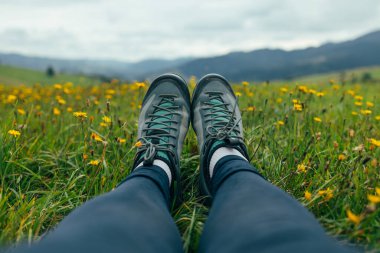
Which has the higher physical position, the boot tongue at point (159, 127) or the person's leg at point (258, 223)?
the boot tongue at point (159, 127)

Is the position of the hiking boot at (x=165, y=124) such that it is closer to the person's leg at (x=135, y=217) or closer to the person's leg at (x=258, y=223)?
the person's leg at (x=135, y=217)

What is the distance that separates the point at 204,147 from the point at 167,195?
1.54 ft

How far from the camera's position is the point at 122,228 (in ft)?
3.27

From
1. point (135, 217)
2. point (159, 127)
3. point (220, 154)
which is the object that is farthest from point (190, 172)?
point (135, 217)

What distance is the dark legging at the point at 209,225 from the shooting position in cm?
88

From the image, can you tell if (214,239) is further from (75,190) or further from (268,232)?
(75,190)

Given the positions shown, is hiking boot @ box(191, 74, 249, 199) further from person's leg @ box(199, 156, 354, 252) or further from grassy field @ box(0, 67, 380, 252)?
person's leg @ box(199, 156, 354, 252)

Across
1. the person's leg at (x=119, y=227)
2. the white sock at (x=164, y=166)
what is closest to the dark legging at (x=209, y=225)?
the person's leg at (x=119, y=227)

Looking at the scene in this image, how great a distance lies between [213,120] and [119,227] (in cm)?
140

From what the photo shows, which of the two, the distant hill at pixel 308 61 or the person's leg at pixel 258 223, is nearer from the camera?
the person's leg at pixel 258 223

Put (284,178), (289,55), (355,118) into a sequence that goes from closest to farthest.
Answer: (284,178) → (355,118) → (289,55)

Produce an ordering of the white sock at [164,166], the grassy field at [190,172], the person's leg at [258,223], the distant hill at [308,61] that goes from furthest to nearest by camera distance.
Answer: the distant hill at [308,61]
the white sock at [164,166]
the grassy field at [190,172]
the person's leg at [258,223]

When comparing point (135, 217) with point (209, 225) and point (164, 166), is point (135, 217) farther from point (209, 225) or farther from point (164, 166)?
point (164, 166)

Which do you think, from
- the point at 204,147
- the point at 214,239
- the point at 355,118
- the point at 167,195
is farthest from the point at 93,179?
the point at 355,118
